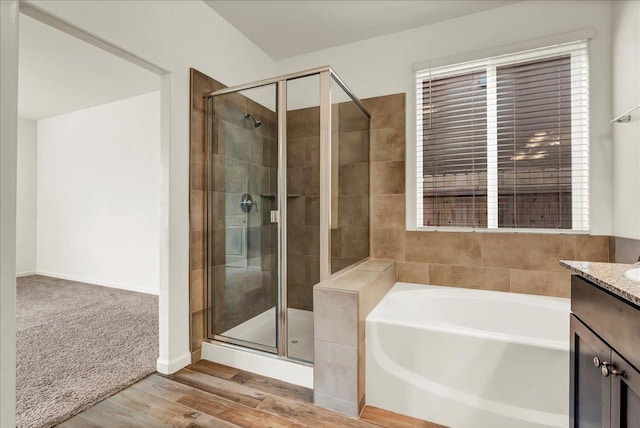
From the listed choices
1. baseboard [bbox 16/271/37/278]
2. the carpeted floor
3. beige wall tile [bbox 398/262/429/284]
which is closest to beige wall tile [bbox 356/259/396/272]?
beige wall tile [bbox 398/262/429/284]

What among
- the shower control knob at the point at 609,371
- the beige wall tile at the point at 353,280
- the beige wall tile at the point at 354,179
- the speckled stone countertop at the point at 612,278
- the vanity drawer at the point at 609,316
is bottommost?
the shower control knob at the point at 609,371

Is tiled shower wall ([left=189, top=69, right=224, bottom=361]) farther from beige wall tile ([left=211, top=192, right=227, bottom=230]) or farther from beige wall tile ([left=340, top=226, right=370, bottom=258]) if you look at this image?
beige wall tile ([left=340, top=226, right=370, bottom=258])

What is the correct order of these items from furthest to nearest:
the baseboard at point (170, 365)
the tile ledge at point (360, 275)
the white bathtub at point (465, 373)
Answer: the baseboard at point (170, 365) < the tile ledge at point (360, 275) < the white bathtub at point (465, 373)

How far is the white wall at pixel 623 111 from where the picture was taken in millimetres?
1761

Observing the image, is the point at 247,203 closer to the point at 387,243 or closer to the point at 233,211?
the point at 233,211

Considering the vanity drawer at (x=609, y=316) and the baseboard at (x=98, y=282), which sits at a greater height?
the vanity drawer at (x=609, y=316)

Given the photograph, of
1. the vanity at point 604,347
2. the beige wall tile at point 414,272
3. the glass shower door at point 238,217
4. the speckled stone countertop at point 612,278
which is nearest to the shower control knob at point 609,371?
the vanity at point 604,347

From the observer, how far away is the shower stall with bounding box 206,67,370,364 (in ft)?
6.77

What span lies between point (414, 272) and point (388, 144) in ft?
3.83

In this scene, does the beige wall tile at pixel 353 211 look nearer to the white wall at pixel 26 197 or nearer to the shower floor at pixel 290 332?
the shower floor at pixel 290 332

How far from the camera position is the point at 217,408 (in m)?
1.67

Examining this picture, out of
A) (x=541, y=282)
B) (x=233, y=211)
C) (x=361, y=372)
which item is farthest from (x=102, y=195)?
(x=541, y=282)

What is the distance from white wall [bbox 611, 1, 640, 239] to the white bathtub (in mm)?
Answer: 711

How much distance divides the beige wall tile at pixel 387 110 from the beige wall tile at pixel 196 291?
197 centimetres
